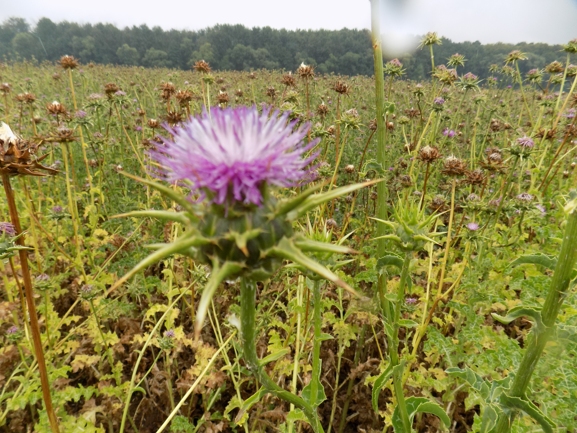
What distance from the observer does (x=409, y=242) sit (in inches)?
76.5

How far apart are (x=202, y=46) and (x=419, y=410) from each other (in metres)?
39.2

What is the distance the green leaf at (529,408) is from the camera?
1.32 m

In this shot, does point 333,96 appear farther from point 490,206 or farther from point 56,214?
point 56,214

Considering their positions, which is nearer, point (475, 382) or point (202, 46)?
point (475, 382)

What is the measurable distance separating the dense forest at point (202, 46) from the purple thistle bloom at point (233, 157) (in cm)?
2995

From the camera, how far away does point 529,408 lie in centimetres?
133

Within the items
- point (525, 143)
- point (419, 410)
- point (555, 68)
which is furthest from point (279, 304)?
point (555, 68)

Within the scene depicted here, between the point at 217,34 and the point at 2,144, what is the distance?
47.8 metres

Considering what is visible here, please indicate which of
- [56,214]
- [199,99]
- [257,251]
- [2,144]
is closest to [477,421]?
[257,251]

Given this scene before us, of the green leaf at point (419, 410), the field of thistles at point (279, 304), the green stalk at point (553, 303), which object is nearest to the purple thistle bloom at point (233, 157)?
the field of thistles at point (279, 304)

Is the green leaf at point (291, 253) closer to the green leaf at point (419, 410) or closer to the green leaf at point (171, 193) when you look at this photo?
the green leaf at point (171, 193)

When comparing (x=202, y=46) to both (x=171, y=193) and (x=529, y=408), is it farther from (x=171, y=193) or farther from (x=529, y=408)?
(x=529, y=408)

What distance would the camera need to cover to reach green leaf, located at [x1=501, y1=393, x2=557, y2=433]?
1.32 meters

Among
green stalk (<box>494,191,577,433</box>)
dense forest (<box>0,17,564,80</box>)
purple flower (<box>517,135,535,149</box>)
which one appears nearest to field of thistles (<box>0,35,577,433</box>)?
green stalk (<box>494,191,577,433</box>)
